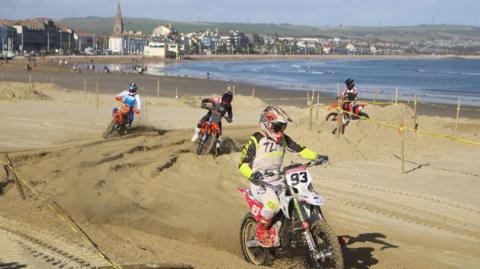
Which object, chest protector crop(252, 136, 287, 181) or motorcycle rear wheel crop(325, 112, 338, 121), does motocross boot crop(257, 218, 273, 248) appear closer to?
chest protector crop(252, 136, 287, 181)

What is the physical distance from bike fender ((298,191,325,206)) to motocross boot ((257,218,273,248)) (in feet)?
1.96

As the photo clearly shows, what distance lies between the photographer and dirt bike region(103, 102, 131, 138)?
17297mm

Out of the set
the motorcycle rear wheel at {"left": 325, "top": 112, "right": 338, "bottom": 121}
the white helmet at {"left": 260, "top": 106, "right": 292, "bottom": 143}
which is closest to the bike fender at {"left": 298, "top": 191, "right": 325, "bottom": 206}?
the white helmet at {"left": 260, "top": 106, "right": 292, "bottom": 143}

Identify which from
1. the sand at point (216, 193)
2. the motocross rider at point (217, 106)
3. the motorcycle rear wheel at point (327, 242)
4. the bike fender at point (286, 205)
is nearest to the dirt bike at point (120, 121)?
the sand at point (216, 193)

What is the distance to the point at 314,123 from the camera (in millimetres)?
19078

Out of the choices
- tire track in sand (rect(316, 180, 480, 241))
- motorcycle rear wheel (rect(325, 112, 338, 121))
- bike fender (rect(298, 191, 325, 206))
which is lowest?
tire track in sand (rect(316, 180, 480, 241))

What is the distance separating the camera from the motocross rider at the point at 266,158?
715 cm

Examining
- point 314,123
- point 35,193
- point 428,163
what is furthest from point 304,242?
point 314,123

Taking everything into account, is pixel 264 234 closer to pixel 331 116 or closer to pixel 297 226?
pixel 297 226

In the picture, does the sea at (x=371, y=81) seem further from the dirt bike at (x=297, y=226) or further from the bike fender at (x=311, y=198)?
the bike fender at (x=311, y=198)

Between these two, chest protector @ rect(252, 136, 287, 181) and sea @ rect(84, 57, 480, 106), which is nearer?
chest protector @ rect(252, 136, 287, 181)

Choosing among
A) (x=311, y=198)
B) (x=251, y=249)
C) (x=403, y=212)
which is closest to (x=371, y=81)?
(x=403, y=212)

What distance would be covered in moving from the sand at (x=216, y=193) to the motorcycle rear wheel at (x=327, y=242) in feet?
2.43

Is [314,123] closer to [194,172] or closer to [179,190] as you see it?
[194,172]
